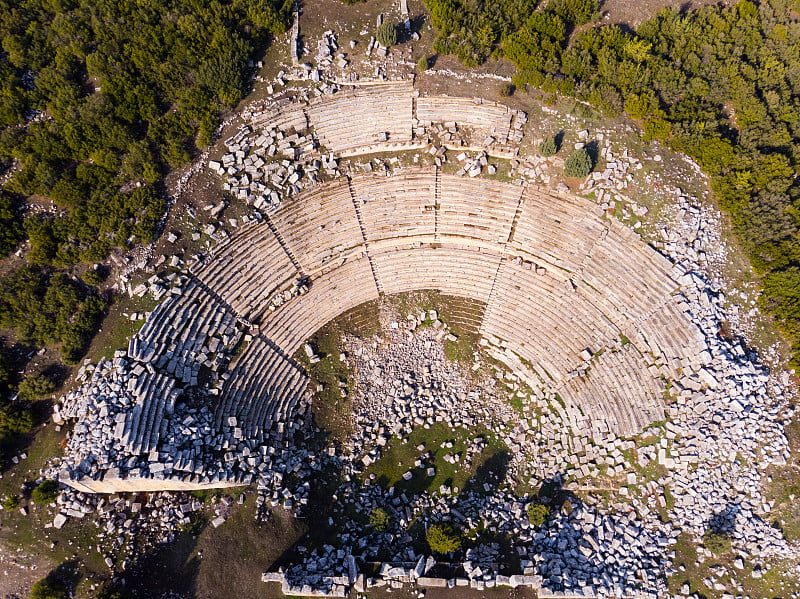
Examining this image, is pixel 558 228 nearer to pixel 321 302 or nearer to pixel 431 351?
pixel 431 351

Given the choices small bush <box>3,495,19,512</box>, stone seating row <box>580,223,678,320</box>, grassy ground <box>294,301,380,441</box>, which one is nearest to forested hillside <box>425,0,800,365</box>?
stone seating row <box>580,223,678,320</box>

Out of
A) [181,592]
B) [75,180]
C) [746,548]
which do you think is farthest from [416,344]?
[75,180]

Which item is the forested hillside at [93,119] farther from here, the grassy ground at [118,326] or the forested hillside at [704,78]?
the forested hillside at [704,78]

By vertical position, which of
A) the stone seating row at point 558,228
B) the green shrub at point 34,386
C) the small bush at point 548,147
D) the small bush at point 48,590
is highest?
the small bush at point 548,147

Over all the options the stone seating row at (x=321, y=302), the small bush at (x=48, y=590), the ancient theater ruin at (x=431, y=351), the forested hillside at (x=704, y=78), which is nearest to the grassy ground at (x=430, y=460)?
the ancient theater ruin at (x=431, y=351)

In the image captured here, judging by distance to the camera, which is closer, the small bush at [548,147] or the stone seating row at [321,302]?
the small bush at [548,147]

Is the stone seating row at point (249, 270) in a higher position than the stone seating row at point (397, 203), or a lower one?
lower

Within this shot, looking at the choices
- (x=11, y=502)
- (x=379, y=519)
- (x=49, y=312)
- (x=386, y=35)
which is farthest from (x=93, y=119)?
(x=379, y=519)
